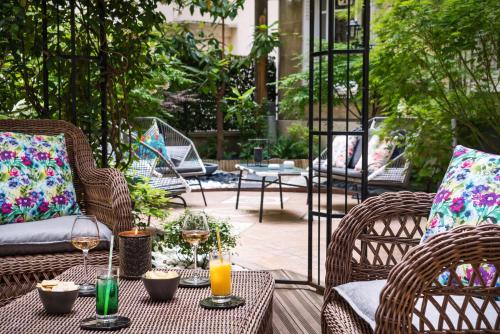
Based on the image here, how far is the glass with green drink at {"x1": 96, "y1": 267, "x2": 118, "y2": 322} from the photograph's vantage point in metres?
1.67

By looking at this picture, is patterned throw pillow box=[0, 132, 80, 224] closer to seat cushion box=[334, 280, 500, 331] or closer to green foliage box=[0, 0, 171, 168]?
green foliage box=[0, 0, 171, 168]

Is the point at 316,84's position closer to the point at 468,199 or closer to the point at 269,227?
the point at 269,227

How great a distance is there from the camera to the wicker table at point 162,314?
166cm

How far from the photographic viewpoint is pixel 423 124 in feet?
16.6

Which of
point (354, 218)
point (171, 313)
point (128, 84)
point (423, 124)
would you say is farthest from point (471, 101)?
point (171, 313)

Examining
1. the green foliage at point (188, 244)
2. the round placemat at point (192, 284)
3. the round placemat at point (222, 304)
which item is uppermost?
the round placemat at point (222, 304)

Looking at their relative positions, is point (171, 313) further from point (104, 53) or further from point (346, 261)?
point (104, 53)

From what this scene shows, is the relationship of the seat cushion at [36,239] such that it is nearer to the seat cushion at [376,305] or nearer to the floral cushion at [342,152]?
the seat cushion at [376,305]

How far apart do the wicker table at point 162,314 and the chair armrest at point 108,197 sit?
68cm

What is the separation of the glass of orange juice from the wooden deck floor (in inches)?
40.5

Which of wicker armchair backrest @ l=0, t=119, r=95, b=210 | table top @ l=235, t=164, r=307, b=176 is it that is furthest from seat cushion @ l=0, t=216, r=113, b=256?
table top @ l=235, t=164, r=307, b=176

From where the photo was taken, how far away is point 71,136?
11.0ft

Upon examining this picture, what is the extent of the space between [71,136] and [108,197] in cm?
57

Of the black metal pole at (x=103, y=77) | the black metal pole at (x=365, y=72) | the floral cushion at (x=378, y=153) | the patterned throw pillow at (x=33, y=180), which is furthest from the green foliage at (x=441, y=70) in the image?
the patterned throw pillow at (x=33, y=180)
